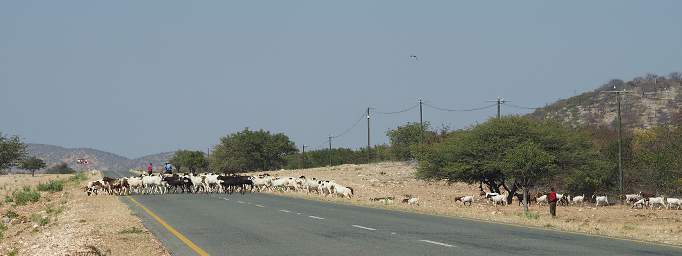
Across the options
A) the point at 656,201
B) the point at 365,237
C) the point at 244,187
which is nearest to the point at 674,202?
the point at 656,201

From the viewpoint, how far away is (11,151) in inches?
5143

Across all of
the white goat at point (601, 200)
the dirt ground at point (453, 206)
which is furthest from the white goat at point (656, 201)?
the white goat at point (601, 200)

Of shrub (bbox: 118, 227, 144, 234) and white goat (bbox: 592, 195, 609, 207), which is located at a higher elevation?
shrub (bbox: 118, 227, 144, 234)

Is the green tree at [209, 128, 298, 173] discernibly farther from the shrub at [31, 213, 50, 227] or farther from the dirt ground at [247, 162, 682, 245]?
the shrub at [31, 213, 50, 227]

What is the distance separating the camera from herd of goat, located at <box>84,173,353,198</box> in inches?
2098

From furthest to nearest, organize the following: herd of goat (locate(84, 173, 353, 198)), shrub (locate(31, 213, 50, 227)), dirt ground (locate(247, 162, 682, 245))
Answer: herd of goat (locate(84, 173, 353, 198)), dirt ground (locate(247, 162, 682, 245)), shrub (locate(31, 213, 50, 227))

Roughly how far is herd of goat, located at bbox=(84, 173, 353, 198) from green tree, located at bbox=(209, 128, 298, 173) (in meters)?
77.0

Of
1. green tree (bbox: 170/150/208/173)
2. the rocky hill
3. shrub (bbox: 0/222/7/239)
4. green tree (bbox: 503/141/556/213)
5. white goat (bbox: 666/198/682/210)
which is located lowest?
shrub (bbox: 0/222/7/239)

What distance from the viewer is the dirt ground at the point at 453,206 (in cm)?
3321

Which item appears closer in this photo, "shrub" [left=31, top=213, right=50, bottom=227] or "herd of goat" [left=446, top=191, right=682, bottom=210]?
"shrub" [left=31, top=213, right=50, bottom=227]

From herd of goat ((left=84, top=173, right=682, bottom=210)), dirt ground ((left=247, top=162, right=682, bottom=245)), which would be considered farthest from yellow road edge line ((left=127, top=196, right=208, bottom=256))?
herd of goat ((left=84, top=173, right=682, bottom=210))

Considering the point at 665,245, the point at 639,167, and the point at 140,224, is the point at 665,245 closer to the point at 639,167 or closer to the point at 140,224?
the point at 140,224

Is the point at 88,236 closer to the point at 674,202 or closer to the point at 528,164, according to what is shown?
the point at 528,164

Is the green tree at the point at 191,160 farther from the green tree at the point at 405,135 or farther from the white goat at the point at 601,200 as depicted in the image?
the white goat at the point at 601,200
